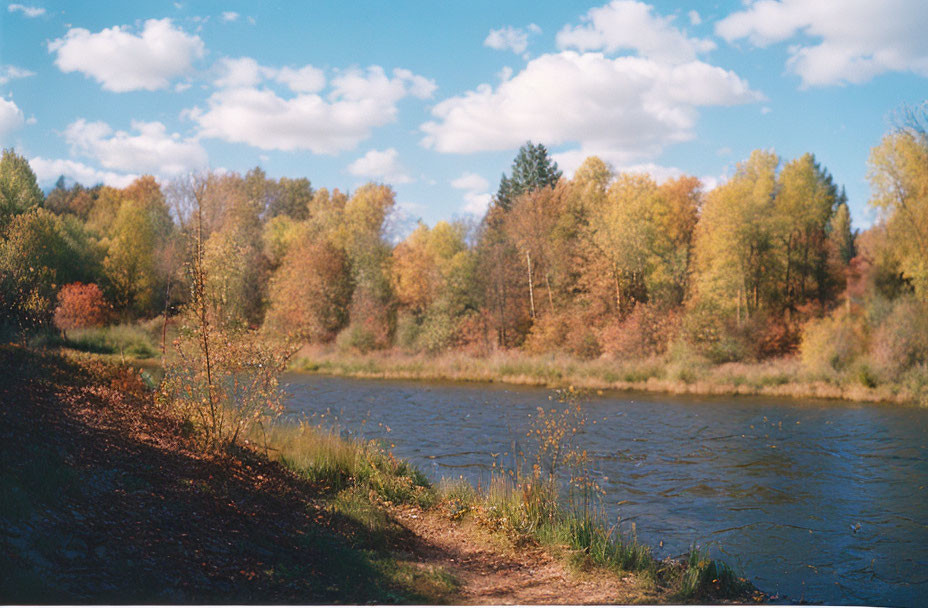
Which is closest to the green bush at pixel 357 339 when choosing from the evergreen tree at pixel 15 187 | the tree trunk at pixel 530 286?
the tree trunk at pixel 530 286

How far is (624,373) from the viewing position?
103 ft

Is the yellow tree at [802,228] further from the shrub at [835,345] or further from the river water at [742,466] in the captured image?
the river water at [742,466]

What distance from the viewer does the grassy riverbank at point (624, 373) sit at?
89.0ft

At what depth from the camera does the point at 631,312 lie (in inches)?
1464

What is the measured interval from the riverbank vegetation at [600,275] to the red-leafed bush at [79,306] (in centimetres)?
141

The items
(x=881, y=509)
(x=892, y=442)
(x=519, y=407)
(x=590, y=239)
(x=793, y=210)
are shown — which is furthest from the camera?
(x=590, y=239)

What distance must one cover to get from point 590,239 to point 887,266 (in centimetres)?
1694

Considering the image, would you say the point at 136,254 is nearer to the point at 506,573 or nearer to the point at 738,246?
the point at 506,573

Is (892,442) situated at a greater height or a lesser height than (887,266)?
lesser

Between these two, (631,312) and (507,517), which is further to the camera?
(631,312)

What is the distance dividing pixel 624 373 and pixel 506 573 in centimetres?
2540

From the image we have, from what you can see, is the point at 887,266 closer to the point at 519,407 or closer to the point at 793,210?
the point at 793,210

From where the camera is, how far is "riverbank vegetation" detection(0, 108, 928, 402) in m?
23.1

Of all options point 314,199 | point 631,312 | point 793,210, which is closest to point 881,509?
point 631,312
